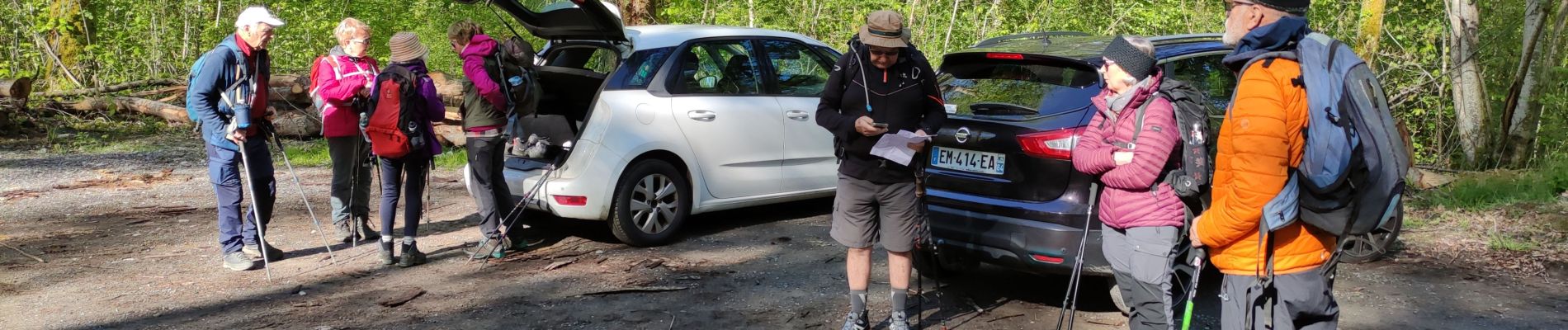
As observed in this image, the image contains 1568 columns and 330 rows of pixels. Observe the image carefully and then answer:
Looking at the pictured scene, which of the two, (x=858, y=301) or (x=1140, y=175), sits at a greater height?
(x=1140, y=175)

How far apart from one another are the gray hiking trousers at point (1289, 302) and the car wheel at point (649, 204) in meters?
→ 4.24

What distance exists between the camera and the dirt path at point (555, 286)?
5.49 metres

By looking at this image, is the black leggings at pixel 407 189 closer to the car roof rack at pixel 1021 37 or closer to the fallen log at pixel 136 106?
the car roof rack at pixel 1021 37

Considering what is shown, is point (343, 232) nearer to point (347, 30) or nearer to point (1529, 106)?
point (347, 30)

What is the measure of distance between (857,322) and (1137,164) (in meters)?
1.54

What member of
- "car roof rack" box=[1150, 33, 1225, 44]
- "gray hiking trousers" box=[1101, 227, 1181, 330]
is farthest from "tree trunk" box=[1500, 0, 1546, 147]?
"gray hiking trousers" box=[1101, 227, 1181, 330]

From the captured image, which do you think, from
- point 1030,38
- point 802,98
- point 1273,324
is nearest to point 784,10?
point 802,98

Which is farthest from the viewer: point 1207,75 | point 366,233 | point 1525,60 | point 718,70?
point 1525,60

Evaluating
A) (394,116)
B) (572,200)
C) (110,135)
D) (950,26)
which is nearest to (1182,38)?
(572,200)

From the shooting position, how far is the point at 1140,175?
13.4 ft

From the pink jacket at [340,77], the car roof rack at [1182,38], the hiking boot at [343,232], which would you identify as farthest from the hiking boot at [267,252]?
the car roof rack at [1182,38]

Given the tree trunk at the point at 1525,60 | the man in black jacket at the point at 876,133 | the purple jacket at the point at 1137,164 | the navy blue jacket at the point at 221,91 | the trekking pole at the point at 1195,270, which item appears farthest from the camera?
the tree trunk at the point at 1525,60

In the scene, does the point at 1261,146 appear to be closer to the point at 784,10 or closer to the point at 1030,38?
the point at 1030,38

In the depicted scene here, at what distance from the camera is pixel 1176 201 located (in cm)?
416
